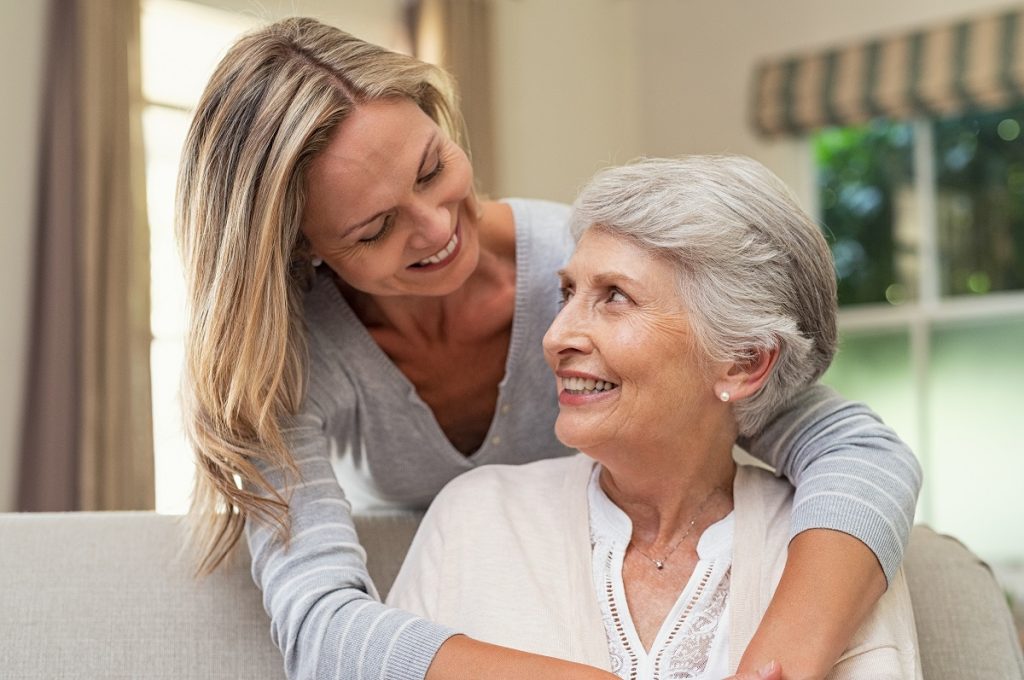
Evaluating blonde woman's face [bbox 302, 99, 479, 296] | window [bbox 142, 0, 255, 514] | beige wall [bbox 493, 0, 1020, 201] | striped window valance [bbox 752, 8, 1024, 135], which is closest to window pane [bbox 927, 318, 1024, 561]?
striped window valance [bbox 752, 8, 1024, 135]

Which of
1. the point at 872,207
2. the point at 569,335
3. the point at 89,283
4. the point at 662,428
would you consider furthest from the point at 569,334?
the point at 872,207

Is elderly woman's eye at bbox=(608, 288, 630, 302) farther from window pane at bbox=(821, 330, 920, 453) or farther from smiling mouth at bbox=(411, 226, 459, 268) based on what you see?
window pane at bbox=(821, 330, 920, 453)

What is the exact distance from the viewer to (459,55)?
5.53 meters

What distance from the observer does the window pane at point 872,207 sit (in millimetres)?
5629

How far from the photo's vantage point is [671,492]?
5.36ft

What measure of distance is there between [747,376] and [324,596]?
0.64 meters

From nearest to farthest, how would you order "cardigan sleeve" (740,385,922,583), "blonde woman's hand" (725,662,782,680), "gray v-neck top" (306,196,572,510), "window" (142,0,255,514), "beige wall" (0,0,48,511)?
"blonde woman's hand" (725,662,782,680)
"cardigan sleeve" (740,385,922,583)
"gray v-neck top" (306,196,572,510)
"beige wall" (0,0,48,511)
"window" (142,0,255,514)

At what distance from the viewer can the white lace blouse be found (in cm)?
147

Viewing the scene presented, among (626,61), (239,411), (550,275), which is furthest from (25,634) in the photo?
(626,61)

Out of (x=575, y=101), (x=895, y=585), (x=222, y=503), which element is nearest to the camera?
(x=895, y=585)

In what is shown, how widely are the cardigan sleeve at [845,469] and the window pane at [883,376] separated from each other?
401cm

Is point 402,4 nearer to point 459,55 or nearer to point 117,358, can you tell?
point 459,55

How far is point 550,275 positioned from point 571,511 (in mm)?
449

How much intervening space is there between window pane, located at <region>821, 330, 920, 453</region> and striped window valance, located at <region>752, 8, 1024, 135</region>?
41.7 inches
